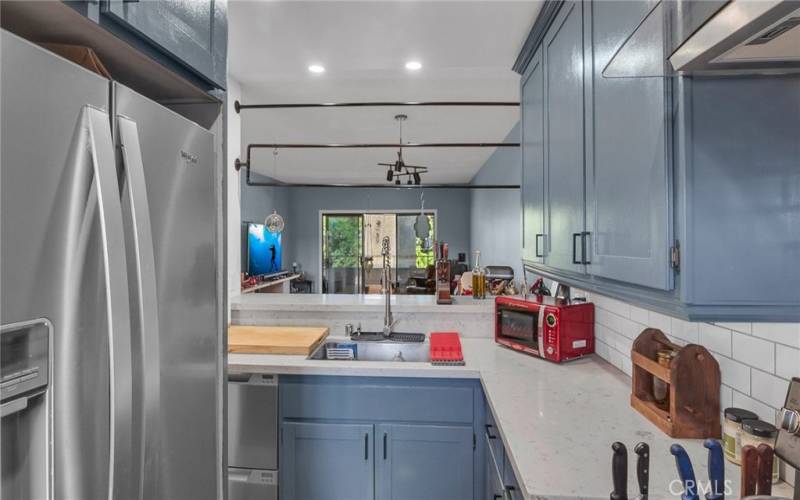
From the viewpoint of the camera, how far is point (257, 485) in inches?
72.9

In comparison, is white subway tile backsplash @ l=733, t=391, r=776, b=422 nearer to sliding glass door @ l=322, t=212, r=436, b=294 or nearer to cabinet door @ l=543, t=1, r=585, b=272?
cabinet door @ l=543, t=1, r=585, b=272

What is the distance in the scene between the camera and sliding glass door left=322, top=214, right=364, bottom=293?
8688 mm

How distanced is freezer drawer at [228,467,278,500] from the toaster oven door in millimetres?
1311

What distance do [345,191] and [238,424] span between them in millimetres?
7007

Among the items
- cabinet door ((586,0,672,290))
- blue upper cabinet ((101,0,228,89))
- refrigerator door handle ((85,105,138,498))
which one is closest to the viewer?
refrigerator door handle ((85,105,138,498))

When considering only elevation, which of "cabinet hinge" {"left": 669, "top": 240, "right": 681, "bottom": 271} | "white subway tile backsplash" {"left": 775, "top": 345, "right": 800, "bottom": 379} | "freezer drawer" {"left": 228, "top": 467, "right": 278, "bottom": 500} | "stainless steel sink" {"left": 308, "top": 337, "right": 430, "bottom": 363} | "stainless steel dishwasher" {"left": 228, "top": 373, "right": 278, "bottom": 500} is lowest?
"freezer drawer" {"left": 228, "top": 467, "right": 278, "bottom": 500}

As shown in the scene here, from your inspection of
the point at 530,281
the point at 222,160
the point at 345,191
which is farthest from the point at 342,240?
the point at 222,160

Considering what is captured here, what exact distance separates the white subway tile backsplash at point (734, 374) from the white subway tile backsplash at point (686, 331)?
108mm

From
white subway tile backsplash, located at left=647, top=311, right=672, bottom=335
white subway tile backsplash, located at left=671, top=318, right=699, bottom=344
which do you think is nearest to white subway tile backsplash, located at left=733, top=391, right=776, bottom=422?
white subway tile backsplash, located at left=671, top=318, right=699, bottom=344

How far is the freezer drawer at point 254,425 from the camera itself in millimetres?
1856

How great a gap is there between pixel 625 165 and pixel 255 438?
1.87m

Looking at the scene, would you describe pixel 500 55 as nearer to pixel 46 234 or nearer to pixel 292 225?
pixel 46 234

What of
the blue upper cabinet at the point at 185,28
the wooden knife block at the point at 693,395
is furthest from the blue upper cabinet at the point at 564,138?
the blue upper cabinet at the point at 185,28

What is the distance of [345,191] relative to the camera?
8.55 m
